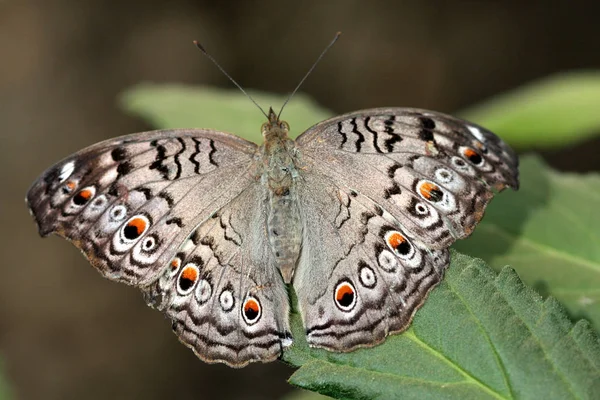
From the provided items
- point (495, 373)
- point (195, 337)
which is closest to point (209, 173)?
point (195, 337)

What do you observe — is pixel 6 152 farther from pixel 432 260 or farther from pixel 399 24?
pixel 432 260

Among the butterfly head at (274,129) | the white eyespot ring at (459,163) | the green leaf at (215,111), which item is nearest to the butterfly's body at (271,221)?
the white eyespot ring at (459,163)

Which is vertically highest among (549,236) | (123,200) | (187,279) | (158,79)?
(158,79)

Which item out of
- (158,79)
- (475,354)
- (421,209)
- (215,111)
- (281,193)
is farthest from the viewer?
(158,79)

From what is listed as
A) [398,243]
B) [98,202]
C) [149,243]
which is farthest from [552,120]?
[98,202]

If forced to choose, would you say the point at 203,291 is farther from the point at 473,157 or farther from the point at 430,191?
the point at 473,157

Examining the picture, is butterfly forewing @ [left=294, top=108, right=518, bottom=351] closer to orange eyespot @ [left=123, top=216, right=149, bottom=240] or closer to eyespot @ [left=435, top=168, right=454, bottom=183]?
eyespot @ [left=435, top=168, right=454, bottom=183]
